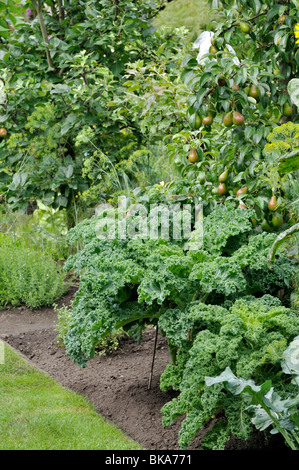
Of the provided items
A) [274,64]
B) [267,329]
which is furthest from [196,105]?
[267,329]

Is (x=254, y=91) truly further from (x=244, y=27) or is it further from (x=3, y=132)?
(x=3, y=132)

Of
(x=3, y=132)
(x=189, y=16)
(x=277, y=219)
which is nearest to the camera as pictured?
(x=277, y=219)

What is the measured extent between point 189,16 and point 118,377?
32.3 feet

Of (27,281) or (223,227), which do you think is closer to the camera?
(223,227)

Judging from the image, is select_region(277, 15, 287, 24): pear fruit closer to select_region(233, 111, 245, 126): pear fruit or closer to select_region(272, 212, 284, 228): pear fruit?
select_region(233, 111, 245, 126): pear fruit

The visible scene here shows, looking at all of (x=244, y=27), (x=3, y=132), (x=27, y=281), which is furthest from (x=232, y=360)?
(x=3, y=132)

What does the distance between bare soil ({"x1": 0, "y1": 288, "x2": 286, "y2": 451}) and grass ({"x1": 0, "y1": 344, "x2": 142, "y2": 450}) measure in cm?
11

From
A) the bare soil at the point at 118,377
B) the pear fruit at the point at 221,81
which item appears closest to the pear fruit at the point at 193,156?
the pear fruit at the point at 221,81

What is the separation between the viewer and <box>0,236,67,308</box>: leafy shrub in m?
5.26

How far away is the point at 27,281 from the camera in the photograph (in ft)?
17.6

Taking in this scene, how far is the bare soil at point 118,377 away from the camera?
2941mm

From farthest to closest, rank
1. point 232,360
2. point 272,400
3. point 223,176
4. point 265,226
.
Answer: point 223,176, point 265,226, point 232,360, point 272,400

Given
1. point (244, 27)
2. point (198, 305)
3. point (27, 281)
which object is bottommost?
point (27, 281)

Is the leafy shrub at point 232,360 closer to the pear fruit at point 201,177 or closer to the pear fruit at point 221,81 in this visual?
the pear fruit at point 201,177
